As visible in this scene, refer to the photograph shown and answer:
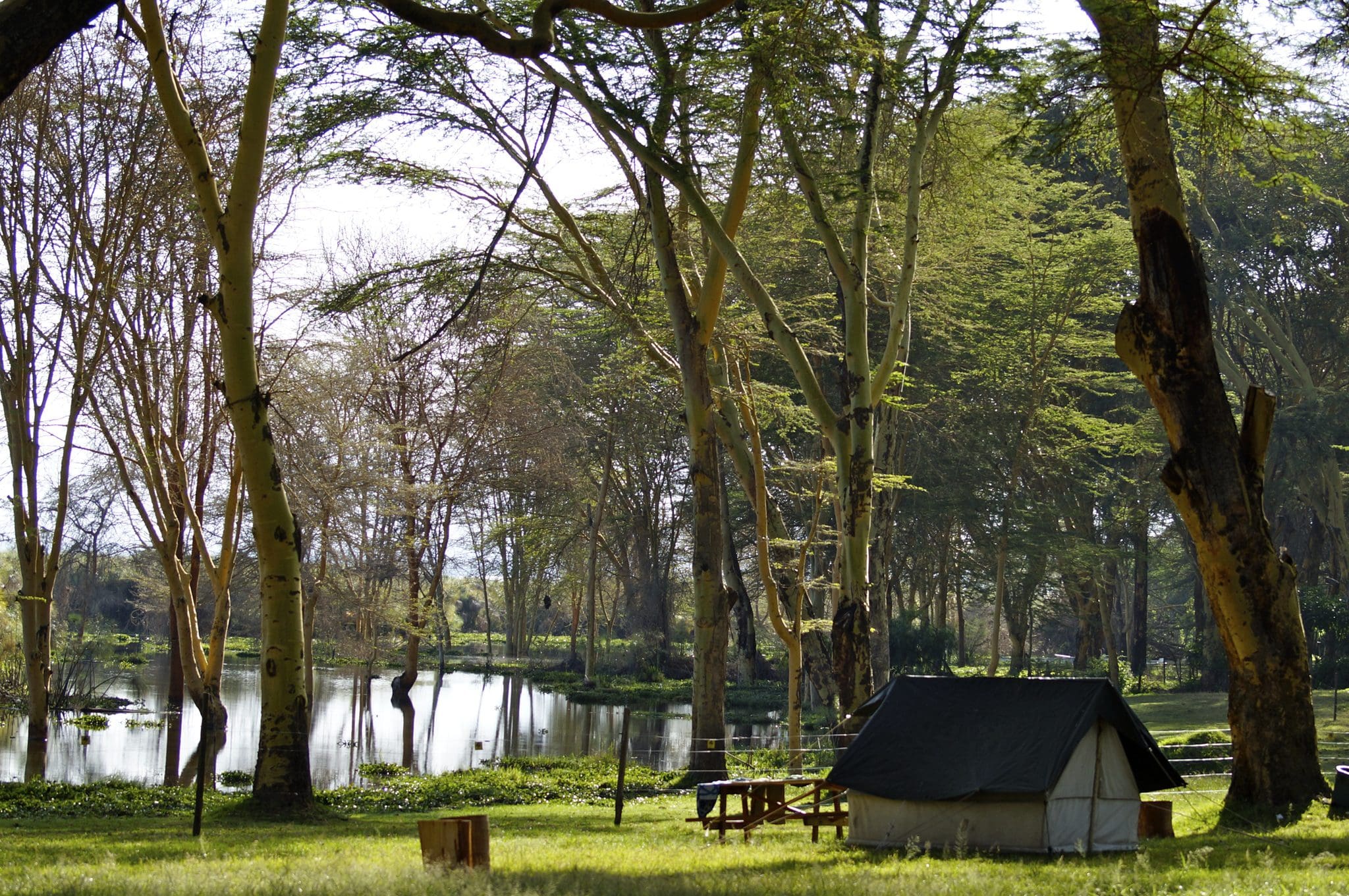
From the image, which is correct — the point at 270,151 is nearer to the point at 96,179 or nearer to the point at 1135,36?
the point at 96,179

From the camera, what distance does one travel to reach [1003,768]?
9.88m

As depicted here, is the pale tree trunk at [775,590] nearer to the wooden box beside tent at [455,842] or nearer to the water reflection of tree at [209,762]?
the water reflection of tree at [209,762]

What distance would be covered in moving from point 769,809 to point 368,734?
14.8 m

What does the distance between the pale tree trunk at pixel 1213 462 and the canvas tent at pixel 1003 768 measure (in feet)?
3.81

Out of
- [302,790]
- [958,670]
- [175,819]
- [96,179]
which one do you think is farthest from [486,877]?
[958,670]

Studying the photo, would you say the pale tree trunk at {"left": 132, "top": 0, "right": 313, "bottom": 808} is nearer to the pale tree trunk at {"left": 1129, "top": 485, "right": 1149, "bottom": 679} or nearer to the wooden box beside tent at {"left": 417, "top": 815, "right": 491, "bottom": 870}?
the wooden box beside tent at {"left": 417, "top": 815, "right": 491, "bottom": 870}

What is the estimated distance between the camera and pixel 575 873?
24.1 feet

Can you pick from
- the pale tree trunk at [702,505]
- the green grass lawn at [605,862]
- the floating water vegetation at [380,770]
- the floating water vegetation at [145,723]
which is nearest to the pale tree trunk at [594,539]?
the floating water vegetation at [145,723]

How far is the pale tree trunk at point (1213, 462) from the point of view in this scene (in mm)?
11203

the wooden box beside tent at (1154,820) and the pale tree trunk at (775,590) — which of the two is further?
the pale tree trunk at (775,590)

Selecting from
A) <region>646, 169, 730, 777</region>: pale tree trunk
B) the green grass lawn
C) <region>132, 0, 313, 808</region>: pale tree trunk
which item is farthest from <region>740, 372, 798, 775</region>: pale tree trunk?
<region>132, 0, 313, 808</region>: pale tree trunk

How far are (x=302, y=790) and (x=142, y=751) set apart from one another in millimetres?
10025

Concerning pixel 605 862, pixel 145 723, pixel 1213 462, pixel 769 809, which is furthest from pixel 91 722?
pixel 1213 462

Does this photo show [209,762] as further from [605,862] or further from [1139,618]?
[1139,618]
